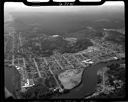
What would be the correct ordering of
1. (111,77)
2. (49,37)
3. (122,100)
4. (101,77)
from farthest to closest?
(49,37) → (101,77) → (111,77) → (122,100)

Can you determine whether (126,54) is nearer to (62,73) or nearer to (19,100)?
(19,100)

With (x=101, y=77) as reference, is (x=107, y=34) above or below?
above

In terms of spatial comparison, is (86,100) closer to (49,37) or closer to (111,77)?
(111,77)

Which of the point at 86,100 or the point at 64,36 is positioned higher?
the point at 86,100

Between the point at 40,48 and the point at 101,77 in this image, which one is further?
the point at 40,48

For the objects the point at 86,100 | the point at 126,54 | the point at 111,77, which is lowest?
→ the point at 111,77

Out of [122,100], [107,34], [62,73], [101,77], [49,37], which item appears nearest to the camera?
[122,100]

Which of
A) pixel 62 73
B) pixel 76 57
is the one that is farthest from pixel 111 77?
pixel 76 57

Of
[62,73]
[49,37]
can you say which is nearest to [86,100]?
[62,73]

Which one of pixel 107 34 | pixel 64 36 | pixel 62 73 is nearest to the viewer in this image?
pixel 62 73
